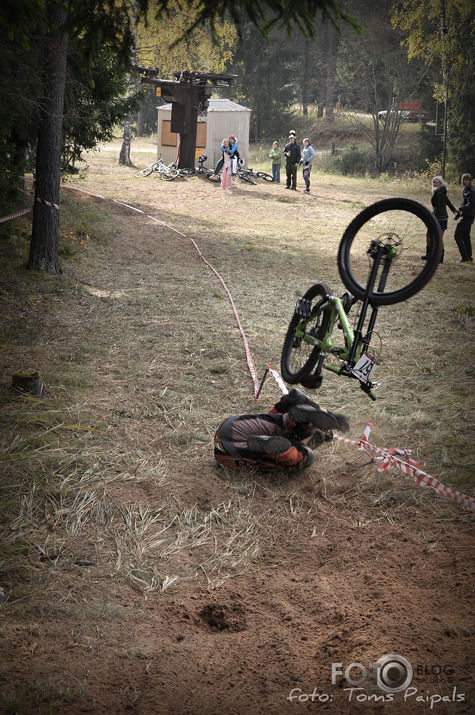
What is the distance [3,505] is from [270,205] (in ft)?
62.6

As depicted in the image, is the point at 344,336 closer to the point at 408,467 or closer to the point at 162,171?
the point at 408,467

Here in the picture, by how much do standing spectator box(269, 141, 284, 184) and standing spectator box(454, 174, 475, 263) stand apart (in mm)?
13857

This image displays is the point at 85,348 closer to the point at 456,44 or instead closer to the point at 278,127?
the point at 456,44

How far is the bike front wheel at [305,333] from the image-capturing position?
18.8ft

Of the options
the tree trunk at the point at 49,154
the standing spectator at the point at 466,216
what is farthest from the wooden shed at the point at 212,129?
the tree trunk at the point at 49,154

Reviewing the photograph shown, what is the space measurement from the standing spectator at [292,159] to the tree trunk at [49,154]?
15602 millimetres

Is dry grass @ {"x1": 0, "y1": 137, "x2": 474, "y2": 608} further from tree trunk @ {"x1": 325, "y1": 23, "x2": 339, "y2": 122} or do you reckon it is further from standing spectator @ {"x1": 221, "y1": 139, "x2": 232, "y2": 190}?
tree trunk @ {"x1": 325, "y1": 23, "x2": 339, "y2": 122}

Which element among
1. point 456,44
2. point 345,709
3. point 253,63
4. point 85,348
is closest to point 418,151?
point 456,44

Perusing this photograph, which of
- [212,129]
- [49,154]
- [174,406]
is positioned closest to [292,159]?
[212,129]

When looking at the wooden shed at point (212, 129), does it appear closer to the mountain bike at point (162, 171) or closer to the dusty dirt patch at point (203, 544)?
the mountain bike at point (162, 171)

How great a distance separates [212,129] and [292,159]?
6618 mm

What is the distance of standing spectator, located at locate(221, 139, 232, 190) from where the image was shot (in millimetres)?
24672

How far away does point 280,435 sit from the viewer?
5660mm

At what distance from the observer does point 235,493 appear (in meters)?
5.28
